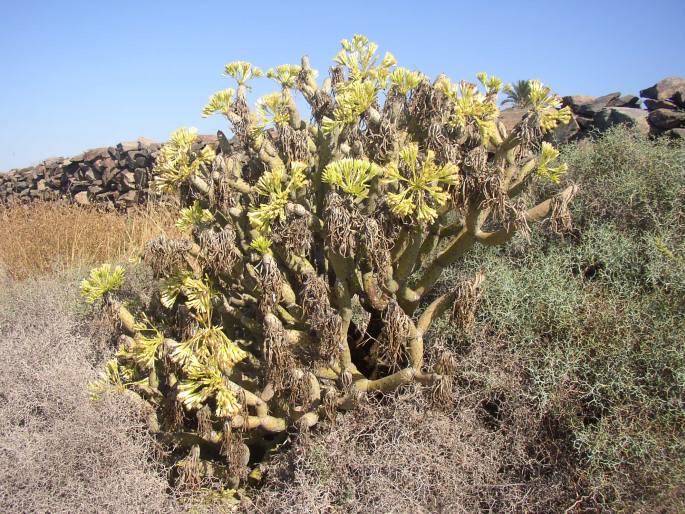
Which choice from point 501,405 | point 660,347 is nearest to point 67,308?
point 501,405

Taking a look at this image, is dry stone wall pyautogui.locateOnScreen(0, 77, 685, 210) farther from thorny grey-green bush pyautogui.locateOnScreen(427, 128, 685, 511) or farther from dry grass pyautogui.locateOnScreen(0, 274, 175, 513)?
dry grass pyautogui.locateOnScreen(0, 274, 175, 513)

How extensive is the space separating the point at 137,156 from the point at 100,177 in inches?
45.6

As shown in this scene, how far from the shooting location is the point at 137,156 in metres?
11.4

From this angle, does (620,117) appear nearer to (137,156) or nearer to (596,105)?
(596,105)

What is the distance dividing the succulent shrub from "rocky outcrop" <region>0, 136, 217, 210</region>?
22.1 feet

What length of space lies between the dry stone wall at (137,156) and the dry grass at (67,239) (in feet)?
3.65

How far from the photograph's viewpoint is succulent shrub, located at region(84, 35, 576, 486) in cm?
291

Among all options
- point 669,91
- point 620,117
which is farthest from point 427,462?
point 669,91

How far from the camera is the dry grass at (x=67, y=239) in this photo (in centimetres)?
711

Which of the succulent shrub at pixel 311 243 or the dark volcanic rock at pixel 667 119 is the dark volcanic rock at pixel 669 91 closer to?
the dark volcanic rock at pixel 667 119

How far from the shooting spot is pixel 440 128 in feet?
10.1

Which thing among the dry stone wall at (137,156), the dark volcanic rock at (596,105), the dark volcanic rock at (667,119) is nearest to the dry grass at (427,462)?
the dry stone wall at (137,156)

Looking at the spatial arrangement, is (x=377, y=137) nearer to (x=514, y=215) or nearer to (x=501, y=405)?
(x=514, y=215)

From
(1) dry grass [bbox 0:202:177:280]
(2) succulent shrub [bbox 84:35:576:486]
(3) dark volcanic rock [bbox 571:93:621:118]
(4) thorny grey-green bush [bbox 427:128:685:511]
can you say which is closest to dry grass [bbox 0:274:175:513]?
(2) succulent shrub [bbox 84:35:576:486]
